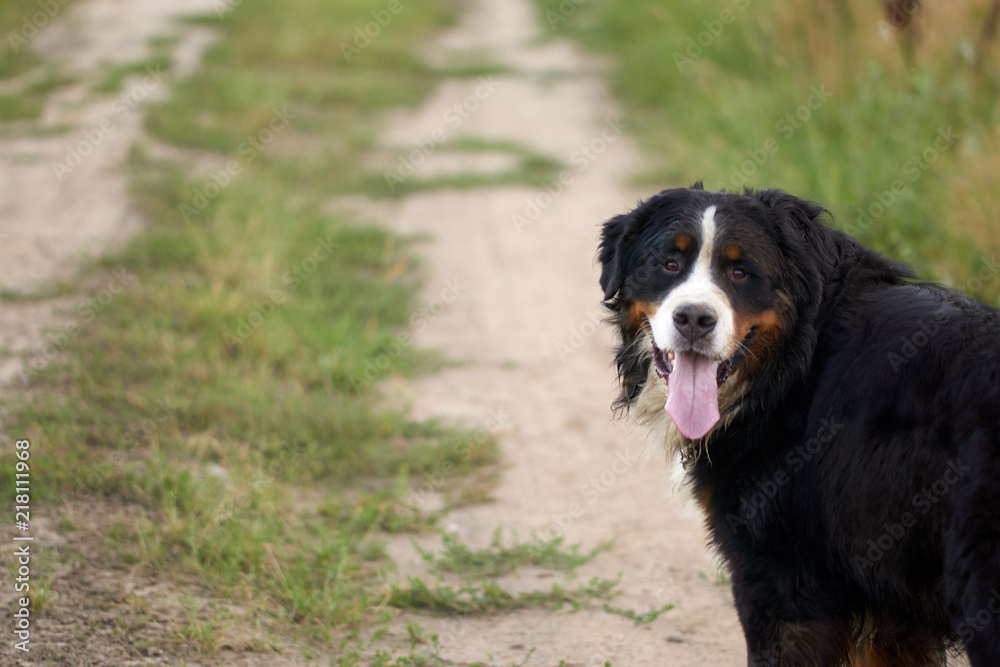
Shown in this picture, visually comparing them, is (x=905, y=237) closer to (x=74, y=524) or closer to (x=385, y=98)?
(x=74, y=524)

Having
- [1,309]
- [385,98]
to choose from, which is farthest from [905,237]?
[385,98]

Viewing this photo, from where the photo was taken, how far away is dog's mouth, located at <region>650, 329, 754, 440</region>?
300 cm

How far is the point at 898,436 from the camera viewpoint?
8.14 ft

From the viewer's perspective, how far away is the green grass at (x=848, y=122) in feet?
18.0

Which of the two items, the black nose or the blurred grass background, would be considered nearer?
the black nose

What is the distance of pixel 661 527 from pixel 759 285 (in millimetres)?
1676
